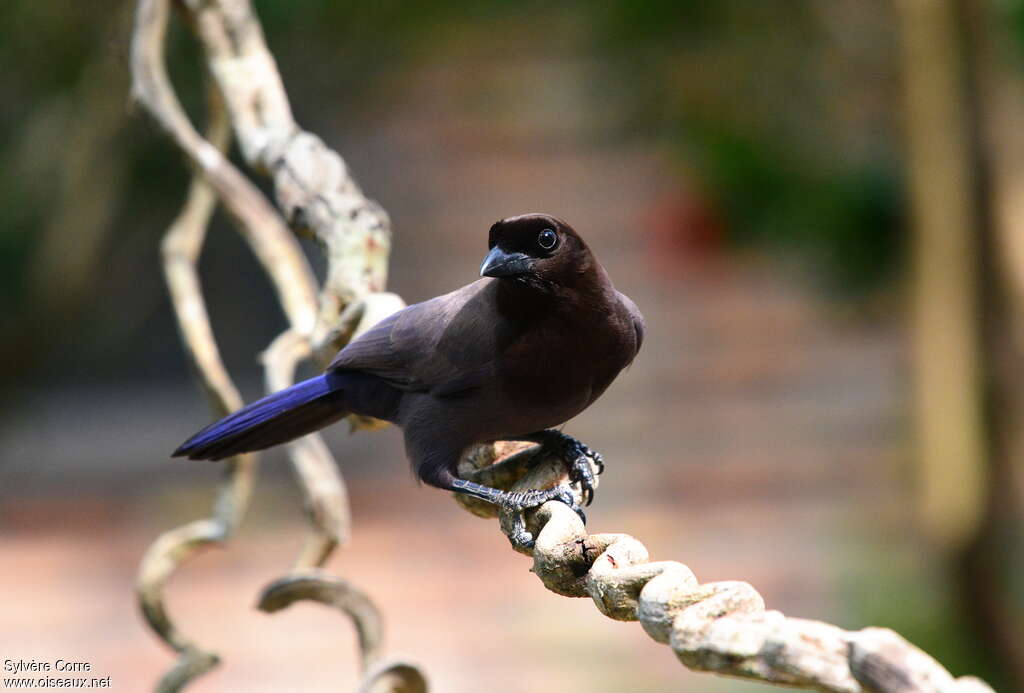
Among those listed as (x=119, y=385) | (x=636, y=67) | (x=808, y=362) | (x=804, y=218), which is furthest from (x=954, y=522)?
(x=119, y=385)

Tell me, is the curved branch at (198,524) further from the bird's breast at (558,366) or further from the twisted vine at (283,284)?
the bird's breast at (558,366)

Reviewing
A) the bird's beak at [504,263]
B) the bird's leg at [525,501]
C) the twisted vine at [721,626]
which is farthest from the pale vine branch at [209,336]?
the twisted vine at [721,626]

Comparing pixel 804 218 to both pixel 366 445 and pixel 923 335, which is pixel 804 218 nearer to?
pixel 923 335

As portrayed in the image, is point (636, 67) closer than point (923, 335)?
No

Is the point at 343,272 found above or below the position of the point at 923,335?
below

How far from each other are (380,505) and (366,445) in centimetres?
38

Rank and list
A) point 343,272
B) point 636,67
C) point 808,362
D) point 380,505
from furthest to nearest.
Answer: point 808,362, point 380,505, point 636,67, point 343,272

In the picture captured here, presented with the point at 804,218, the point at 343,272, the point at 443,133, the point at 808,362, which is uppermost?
the point at 443,133

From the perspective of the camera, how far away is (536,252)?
1.87m

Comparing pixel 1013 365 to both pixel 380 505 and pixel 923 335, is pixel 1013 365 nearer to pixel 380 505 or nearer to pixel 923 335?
pixel 923 335

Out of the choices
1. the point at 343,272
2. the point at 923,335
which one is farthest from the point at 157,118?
the point at 923,335

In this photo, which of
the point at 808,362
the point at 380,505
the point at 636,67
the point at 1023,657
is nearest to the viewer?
the point at 1023,657

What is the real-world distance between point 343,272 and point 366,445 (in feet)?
15.5

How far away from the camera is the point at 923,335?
3.50m
